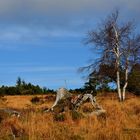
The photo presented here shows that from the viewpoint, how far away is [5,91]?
218ft

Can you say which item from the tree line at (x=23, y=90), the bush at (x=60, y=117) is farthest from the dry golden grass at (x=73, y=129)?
the tree line at (x=23, y=90)

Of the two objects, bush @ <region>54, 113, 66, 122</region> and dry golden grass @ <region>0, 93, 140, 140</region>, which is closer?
dry golden grass @ <region>0, 93, 140, 140</region>

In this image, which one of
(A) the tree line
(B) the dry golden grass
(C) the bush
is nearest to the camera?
(B) the dry golden grass

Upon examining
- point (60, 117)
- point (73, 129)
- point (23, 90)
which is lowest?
point (73, 129)

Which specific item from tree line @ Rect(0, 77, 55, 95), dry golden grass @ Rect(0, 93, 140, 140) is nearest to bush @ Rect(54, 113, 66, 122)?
dry golden grass @ Rect(0, 93, 140, 140)

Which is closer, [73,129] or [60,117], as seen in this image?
[73,129]

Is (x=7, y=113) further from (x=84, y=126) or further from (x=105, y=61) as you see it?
(x=105, y=61)

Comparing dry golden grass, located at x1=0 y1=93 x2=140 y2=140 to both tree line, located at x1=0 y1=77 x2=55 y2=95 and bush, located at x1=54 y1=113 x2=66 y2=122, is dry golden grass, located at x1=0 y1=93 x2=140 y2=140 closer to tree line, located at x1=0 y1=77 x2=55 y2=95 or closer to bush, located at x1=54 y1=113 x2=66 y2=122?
bush, located at x1=54 y1=113 x2=66 y2=122

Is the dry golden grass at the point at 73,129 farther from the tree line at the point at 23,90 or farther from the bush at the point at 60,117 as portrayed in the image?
the tree line at the point at 23,90

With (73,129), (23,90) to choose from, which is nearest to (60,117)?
(73,129)

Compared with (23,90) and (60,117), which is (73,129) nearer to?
(60,117)

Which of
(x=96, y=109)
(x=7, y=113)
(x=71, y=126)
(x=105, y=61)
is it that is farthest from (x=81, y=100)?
(x=105, y=61)

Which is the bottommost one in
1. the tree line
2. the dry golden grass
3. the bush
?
the dry golden grass

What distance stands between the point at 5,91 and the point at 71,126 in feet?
175
